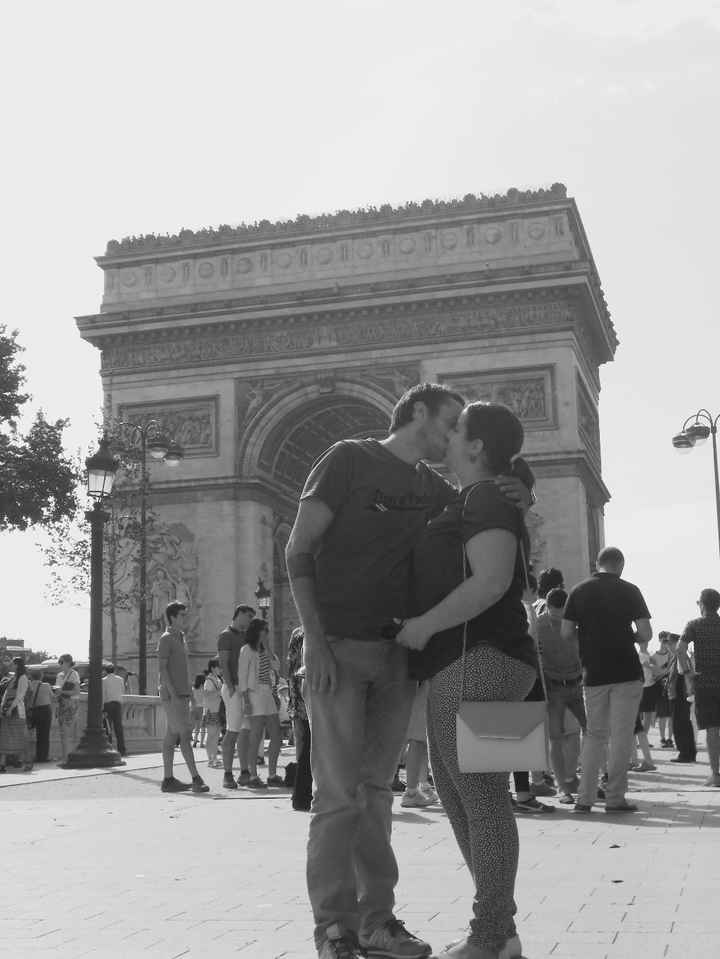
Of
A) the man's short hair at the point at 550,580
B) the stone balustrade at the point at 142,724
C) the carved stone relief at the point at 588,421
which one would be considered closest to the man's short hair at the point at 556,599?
the man's short hair at the point at 550,580

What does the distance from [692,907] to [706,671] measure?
7.98 m

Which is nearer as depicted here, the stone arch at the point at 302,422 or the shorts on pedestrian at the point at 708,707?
the shorts on pedestrian at the point at 708,707

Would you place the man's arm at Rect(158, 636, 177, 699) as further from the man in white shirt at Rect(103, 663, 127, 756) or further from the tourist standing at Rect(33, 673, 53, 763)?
the man in white shirt at Rect(103, 663, 127, 756)

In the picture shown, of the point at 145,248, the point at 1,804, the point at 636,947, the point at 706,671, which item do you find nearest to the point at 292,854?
the point at 636,947

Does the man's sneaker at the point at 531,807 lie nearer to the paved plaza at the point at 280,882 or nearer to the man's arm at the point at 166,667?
→ the paved plaza at the point at 280,882

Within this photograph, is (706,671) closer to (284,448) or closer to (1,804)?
(1,804)

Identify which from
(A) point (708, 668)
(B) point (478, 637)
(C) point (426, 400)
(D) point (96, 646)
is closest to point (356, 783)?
(B) point (478, 637)

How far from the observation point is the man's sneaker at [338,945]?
4.85 m

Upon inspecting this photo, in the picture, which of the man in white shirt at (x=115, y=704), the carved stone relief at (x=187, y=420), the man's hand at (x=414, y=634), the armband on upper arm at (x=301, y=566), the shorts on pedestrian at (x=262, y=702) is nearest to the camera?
the man's hand at (x=414, y=634)

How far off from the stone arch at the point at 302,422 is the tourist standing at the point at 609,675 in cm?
3064

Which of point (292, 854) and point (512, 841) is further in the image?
point (292, 854)

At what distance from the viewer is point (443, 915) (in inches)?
231

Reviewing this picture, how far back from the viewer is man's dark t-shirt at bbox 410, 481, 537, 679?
4.94 m

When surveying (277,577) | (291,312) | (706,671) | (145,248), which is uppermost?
(145,248)
